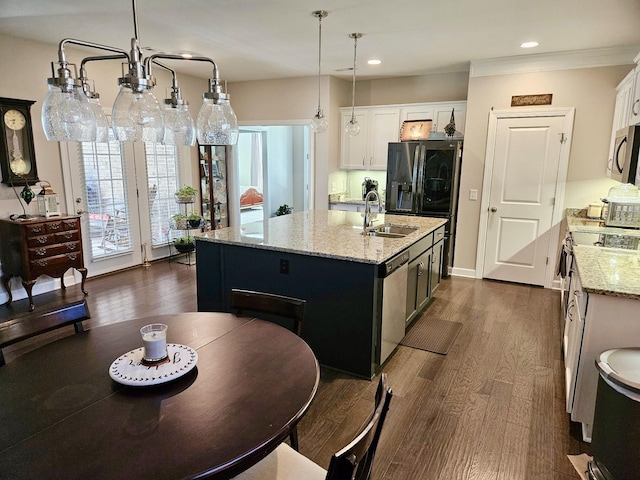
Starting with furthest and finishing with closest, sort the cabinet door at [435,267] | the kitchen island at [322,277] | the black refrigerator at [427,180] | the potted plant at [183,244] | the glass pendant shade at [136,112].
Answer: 1. the potted plant at [183,244]
2. the black refrigerator at [427,180]
3. the cabinet door at [435,267]
4. the kitchen island at [322,277]
5. the glass pendant shade at [136,112]

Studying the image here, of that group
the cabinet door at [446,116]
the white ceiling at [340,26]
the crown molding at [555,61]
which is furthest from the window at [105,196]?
the crown molding at [555,61]

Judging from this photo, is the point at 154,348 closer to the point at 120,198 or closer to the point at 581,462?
the point at 581,462

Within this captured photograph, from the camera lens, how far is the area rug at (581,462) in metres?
A: 1.95

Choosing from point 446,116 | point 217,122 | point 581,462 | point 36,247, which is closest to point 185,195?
point 36,247

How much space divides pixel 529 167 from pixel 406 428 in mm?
3671

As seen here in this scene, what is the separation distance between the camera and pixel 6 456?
3.19 ft

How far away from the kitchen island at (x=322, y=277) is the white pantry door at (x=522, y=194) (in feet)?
6.87

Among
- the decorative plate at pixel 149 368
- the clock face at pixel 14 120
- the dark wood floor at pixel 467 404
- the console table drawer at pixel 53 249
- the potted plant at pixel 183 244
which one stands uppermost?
the clock face at pixel 14 120

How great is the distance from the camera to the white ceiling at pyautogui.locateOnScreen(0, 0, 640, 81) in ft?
10.0

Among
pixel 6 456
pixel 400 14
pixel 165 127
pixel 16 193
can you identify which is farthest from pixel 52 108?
pixel 16 193

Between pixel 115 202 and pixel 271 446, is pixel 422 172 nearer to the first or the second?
pixel 115 202

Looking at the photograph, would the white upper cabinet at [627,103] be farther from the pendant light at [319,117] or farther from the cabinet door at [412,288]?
the pendant light at [319,117]

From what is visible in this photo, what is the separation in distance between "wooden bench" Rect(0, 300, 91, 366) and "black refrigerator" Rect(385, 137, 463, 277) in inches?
162

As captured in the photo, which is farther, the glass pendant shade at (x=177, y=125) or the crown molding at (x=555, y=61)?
the crown molding at (x=555, y=61)
